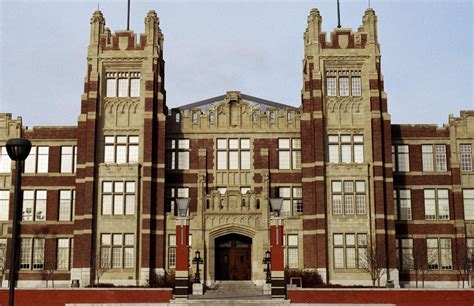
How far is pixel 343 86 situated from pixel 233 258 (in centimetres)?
1481

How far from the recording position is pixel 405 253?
49.0m

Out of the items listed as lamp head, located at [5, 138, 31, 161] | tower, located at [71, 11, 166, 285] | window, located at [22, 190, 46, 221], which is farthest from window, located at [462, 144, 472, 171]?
lamp head, located at [5, 138, 31, 161]

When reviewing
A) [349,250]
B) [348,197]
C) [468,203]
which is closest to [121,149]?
[348,197]

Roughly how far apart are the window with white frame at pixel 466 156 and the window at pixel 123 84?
2416 centimetres

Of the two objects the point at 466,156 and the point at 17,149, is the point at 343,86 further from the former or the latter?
the point at 17,149

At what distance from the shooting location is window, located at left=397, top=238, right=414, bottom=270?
48.8 metres

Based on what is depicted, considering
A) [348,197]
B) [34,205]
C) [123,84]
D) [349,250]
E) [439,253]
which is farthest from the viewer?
[34,205]

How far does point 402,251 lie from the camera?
4894cm

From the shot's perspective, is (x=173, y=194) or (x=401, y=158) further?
(x=401, y=158)

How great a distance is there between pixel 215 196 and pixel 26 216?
1439 cm

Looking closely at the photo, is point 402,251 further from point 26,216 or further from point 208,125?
point 26,216

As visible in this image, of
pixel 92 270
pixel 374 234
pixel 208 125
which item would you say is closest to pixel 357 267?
pixel 374 234

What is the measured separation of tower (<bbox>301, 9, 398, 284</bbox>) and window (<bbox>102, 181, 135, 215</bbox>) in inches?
482

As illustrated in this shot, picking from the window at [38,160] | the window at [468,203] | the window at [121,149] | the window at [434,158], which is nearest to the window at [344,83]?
the window at [434,158]
